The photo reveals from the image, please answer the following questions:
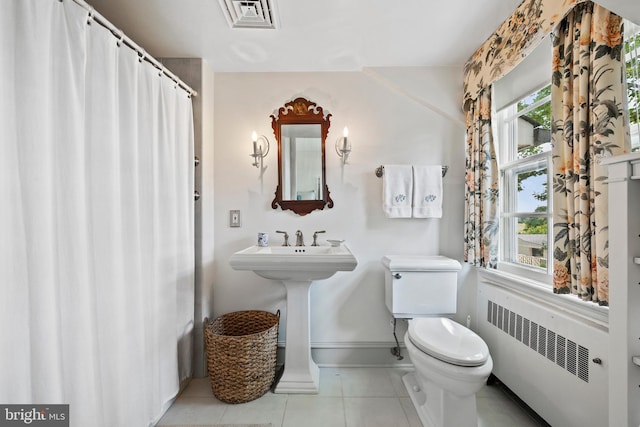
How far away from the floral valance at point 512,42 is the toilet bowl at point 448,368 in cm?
149

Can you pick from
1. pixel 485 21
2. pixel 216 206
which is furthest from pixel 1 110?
pixel 485 21

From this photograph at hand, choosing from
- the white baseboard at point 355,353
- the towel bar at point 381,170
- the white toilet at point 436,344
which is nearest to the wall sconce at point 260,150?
the towel bar at point 381,170

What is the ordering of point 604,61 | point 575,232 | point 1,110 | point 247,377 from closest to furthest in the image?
point 1,110 → point 604,61 → point 575,232 → point 247,377

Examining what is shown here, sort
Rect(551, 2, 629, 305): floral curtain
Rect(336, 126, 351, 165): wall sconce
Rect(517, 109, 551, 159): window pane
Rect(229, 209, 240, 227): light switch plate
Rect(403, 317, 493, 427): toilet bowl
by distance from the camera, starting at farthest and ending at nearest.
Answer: Rect(229, 209, 240, 227): light switch plate
Rect(336, 126, 351, 165): wall sconce
Rect(517, 109, 551, 159): window pane
Rect(403, 317, 493, 427): toilet bowl
Rect(551, 2, 629, 305): floral curtain

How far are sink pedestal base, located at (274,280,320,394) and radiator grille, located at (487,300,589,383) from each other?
120cm

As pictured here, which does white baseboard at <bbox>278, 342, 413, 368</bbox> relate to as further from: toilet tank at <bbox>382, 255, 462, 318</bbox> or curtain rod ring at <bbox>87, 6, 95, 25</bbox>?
curtain rod ring at <bbox>87, 6, 95, 25</bbox>

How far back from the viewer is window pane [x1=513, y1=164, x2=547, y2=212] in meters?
1.54

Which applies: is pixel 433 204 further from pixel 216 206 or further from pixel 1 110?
pixel 1 110

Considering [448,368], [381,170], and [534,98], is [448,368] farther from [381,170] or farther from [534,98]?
[534,98]

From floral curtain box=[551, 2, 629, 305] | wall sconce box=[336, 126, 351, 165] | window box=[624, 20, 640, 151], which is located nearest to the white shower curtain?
wall sconce box=[336, 126, 351, 165]

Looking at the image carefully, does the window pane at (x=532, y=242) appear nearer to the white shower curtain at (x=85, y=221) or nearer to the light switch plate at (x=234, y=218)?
the light switch plate at (x=234, y=218)

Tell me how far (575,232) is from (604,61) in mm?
653

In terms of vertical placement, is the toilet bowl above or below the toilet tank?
below

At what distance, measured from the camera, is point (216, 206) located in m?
2.08
